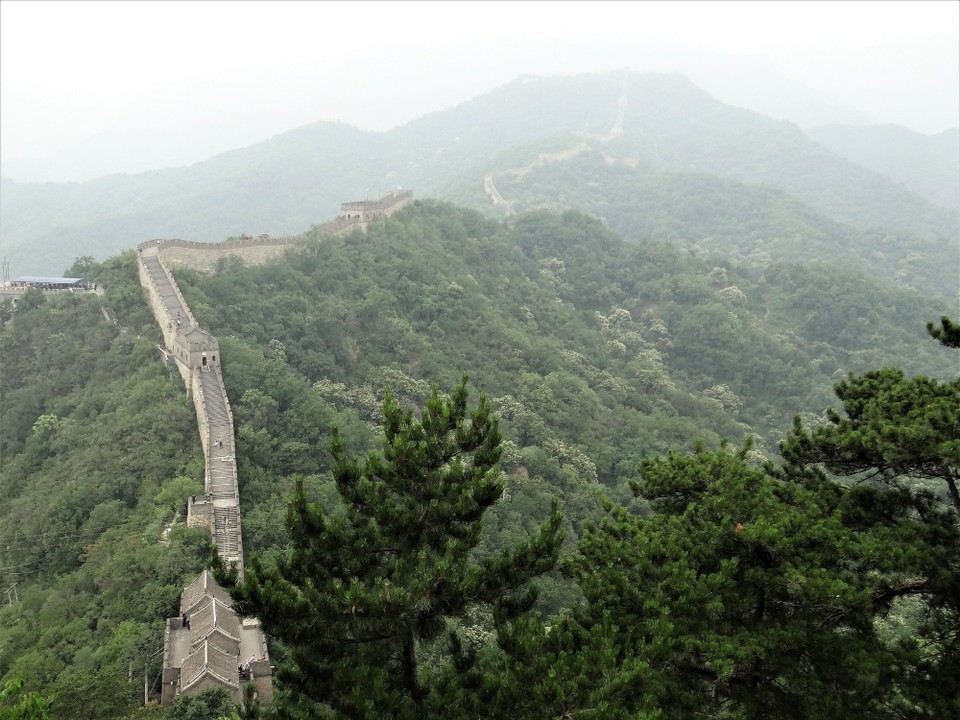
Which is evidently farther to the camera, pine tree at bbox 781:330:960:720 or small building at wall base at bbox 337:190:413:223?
small building at wall base at bbox 337:190:413:223

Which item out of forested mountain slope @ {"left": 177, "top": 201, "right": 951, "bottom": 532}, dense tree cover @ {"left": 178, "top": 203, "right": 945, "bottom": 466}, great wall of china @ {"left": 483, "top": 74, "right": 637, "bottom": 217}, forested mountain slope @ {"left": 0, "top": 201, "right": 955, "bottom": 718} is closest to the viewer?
forested mountain slope @ {"left": 0, "top": 201, "right": 955, "bottom": 718}

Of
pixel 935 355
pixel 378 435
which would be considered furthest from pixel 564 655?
pixel 935 355

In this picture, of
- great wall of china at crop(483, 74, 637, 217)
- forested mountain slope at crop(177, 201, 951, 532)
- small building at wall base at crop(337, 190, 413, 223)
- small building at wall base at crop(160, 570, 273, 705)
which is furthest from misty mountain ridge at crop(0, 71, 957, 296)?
small building at wall base at crop(160, 570, 273, 705)

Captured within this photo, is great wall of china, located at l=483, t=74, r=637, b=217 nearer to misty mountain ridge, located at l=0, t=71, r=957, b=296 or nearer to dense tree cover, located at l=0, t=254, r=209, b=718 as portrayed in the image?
misty mountain ridge, located at l=0, t=71, r=957, b=296

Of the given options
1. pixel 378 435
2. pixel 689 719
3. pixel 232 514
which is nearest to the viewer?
pixel 689 719

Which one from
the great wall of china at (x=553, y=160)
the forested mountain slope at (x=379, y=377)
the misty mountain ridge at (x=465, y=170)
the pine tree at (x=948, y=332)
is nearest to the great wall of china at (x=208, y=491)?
the forested mountain slope at (x=379, y=377)

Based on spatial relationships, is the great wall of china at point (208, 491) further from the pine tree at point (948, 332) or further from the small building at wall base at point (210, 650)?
the pine tree at point (948, 332)

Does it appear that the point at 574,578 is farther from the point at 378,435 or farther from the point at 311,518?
the point at 378,435
